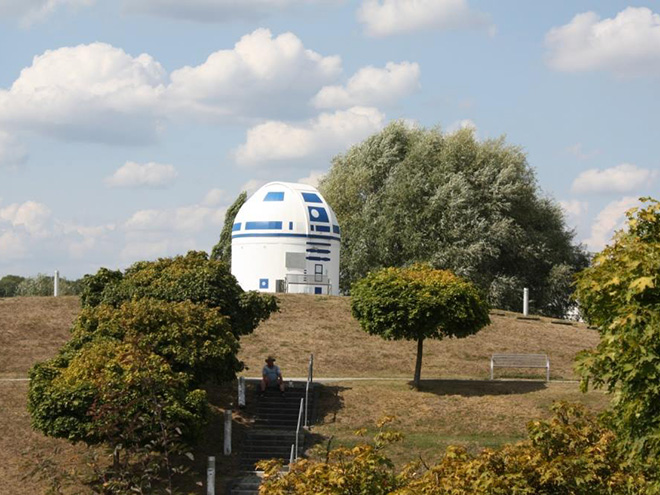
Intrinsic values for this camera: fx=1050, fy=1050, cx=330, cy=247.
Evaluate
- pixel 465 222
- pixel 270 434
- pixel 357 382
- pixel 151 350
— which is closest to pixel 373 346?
pixel 357 382

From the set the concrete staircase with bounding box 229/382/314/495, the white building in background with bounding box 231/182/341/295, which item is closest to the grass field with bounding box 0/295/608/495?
the concrete staircase with bounding box 229/382/314/495

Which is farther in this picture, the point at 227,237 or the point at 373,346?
the point at 227,237

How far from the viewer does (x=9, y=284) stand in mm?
129875

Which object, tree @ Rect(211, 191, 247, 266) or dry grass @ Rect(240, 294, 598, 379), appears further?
tree @ Rect(211, 191, 247, 266)

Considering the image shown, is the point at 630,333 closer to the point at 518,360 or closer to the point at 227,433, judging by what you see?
the point at 227,433

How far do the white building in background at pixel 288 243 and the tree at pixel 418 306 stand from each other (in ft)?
73.6

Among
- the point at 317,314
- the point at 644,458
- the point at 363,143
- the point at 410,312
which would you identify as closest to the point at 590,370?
the point at 644,458

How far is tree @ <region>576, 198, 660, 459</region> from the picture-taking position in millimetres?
15578

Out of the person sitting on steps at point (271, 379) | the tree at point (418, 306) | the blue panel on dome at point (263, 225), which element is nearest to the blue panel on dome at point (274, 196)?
the blue panel on dome at point (263, 225)

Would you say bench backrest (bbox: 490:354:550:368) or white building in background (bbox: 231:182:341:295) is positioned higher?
white building in background (bbox: 231:182:341:295)

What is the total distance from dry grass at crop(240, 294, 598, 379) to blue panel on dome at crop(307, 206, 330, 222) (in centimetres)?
764

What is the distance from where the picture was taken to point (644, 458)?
1602 centimetres

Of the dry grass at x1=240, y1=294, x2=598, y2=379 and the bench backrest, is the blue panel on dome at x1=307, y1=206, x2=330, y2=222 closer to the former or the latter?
the dry grass at x1=240, y1=294, x2=598, y2=379

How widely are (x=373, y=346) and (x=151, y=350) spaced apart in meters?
26.6
